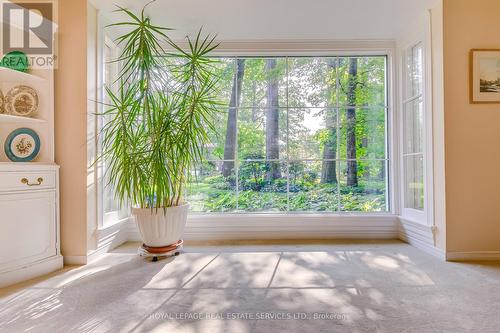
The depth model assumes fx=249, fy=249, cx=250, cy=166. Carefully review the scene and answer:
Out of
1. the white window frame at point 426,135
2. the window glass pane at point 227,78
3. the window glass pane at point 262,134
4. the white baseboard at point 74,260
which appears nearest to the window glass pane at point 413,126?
the white window frame at point 426,135

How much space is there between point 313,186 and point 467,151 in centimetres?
146

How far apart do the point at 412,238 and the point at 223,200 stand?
208 centimetres

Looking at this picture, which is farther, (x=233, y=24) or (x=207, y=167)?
(x=207, y=167)

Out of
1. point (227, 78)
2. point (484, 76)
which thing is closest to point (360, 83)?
point (484, 76)

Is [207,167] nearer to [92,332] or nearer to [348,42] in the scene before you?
[92,332]

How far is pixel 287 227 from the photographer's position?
2.87m

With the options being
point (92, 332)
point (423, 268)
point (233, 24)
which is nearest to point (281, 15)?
point (233, 24)

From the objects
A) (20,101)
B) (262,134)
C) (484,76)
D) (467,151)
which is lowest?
(467,151)

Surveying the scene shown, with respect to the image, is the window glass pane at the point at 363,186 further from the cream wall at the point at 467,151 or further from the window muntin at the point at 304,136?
the cream wall at the point at 467,151

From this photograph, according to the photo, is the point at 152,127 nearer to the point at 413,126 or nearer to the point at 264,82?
the point at 264,82

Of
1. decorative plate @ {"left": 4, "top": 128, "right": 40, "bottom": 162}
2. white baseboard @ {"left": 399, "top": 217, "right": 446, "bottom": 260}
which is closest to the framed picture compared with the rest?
white baseboard @ {"left": 399, "top": 217, "right": 446, "bottom": 260}

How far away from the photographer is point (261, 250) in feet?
8.13

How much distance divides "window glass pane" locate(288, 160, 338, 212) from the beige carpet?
0.78 m

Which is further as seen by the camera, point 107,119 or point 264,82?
point 264,82
